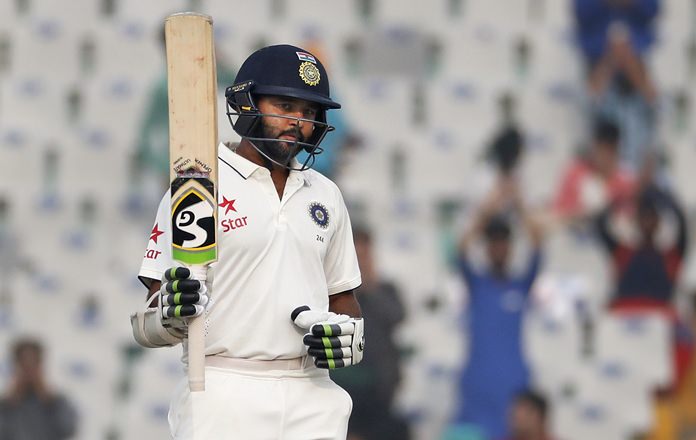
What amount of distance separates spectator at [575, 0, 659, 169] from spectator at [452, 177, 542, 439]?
1.04 meters

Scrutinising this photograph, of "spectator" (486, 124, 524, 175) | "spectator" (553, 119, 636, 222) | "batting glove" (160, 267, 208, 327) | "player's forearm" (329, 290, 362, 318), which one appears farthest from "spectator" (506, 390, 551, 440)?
"batting glove" (160, 267, 208, 327)

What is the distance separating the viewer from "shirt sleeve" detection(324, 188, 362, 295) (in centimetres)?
348

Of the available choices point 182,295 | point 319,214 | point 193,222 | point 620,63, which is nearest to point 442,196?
point 620,63

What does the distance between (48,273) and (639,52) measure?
11.1ft

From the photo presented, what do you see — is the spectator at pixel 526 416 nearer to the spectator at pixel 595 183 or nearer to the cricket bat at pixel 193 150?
the spectator at pixel 595 183

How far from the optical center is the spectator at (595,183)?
22.8 ft

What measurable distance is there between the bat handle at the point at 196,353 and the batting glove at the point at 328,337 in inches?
10.2

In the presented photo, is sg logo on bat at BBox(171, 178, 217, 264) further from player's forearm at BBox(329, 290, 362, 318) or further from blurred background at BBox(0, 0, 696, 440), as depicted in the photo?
blurred background at BBox(0, 0, 696, 440)

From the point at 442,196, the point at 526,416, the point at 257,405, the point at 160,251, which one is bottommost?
the point at 526,416

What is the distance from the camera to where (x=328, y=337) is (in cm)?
317

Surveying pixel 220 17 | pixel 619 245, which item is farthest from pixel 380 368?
pixel 220 17

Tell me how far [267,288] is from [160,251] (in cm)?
28

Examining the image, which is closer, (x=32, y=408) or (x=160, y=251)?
(x=160, y=251)

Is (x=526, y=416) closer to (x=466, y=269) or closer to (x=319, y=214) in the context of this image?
(x=466, y=269)
